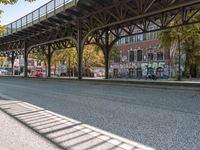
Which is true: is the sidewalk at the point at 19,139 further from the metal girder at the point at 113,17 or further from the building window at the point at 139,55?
the building window at the point at 139,55

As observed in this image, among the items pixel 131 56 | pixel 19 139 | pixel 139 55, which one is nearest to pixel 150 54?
pixel 139 55

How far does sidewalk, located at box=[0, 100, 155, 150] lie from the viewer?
5.20 m

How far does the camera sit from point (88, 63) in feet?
217

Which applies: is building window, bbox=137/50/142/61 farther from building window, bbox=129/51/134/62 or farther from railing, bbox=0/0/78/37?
railing, bbox=0/0/78/37

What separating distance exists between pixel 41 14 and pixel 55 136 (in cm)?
2969

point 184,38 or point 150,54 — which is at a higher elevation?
point 184,38

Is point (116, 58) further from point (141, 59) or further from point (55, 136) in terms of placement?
point (55, 136)

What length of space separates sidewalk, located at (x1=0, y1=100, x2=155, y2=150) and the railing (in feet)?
64.3

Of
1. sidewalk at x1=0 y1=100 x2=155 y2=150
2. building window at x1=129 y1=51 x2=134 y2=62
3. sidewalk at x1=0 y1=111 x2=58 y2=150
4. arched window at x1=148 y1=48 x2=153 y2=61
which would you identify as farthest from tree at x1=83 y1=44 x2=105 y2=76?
sidewalk at x1=0 y1=111 x2=58 y2=150

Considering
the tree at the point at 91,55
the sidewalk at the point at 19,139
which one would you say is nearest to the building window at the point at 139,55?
the tree at the point at 91,55

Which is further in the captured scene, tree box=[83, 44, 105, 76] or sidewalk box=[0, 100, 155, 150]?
tree box=[83, 44, 105, 76]

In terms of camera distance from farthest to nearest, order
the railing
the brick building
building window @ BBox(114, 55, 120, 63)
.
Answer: building window @ BBox(114, 55, 120, 63)
the brick building
the railing

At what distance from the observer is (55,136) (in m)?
5.98

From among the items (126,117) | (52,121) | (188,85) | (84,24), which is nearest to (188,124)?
(126,117)
